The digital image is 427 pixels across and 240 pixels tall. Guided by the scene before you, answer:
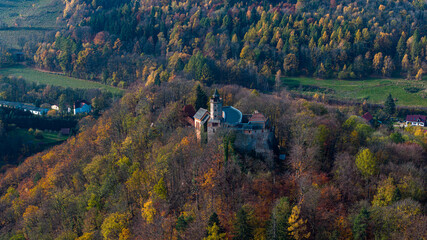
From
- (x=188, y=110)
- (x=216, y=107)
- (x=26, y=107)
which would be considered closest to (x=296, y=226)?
(x=216, y=107)

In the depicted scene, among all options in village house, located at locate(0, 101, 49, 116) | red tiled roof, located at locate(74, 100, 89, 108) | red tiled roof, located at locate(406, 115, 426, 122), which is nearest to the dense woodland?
red tiled roof, located at locate(74, 100, 89, 108)

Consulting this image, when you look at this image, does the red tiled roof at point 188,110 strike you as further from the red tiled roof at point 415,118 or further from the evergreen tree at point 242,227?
the red tiled roof at point 415,118

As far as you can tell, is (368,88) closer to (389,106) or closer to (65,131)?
(389,106)

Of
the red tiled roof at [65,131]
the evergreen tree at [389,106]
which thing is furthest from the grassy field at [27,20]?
the evergreen tree at [389,106]

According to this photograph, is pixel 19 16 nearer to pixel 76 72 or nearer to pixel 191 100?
pixel 76 72

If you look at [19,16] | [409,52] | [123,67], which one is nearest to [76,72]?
[123,67]

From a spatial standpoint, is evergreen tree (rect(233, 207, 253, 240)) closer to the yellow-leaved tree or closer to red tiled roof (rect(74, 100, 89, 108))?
the yellow-leaved tree
